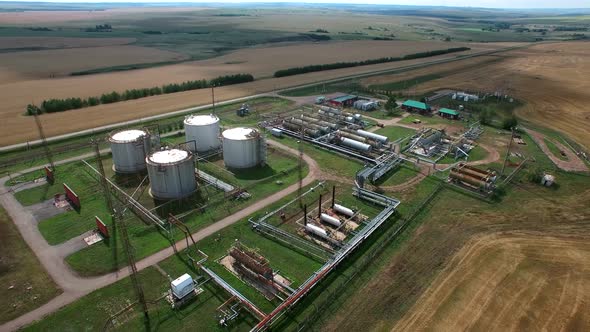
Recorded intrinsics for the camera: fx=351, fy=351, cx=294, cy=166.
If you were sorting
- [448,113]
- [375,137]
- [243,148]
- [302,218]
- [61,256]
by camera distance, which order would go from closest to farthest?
[61,256] < [302,218] < [243,148] < [375,137] < [448,113]

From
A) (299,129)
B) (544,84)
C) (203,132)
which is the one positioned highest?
(544,84)

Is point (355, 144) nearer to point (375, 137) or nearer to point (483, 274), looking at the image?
point (375, 137)

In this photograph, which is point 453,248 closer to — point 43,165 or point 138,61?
point 43,165

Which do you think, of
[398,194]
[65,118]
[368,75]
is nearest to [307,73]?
[368,75]

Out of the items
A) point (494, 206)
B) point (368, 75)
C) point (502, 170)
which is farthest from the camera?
point (368, 75)

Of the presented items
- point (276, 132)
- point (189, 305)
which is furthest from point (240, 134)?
point (189, 305)
